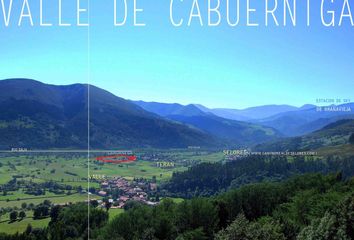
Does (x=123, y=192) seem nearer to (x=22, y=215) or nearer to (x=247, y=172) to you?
(x=22, y=215)

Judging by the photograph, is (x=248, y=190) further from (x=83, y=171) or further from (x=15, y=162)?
(x=15, y=162)

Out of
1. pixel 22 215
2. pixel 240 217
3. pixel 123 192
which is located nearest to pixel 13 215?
pixel 22 215

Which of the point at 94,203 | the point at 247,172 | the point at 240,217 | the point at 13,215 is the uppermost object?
the point at 240,217

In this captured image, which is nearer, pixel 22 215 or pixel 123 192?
pixel 22 215

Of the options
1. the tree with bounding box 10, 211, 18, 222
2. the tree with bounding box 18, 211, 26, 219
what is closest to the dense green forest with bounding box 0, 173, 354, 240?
the tree with bounding box 18, 211, 26, 219

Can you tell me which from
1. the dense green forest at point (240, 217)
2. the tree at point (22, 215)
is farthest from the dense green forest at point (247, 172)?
the dense green forest at point (240, 217)

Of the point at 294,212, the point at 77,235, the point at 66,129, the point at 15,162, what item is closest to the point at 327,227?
the point at 294,212

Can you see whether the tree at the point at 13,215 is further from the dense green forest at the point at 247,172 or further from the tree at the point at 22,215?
the dense green forest at the point at 247,172

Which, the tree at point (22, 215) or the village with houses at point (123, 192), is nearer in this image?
the tree at point (22, 215)
